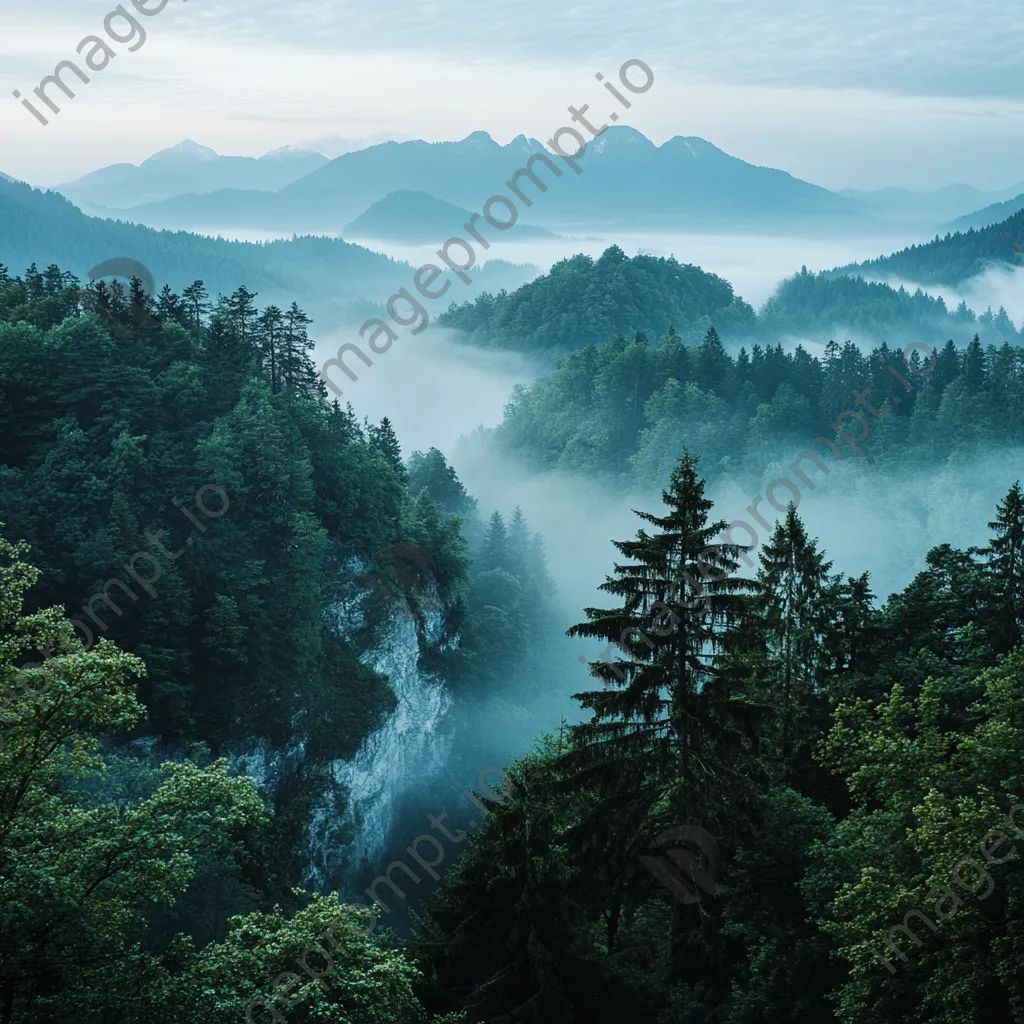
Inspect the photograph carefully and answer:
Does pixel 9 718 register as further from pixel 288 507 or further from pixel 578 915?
pixel 288 507

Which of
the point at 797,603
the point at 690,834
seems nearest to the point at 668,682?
the point at 690,834

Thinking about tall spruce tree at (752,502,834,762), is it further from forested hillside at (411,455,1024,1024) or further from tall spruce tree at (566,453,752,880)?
tall spruce tree at (566,453,752,880)

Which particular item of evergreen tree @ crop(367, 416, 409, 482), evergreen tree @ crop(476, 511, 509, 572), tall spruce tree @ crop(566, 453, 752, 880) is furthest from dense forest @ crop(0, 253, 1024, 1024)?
evergreen tree @ crop(476, 511, 509, 572)

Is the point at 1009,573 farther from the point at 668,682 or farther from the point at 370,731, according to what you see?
the point at 370,731

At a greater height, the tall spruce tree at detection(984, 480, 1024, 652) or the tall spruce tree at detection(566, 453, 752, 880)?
the tall spruce tree at detection(984, 480, 1024, 652)

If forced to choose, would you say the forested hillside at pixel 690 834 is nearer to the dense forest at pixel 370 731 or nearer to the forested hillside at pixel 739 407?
the dense forest at pixel 370 731

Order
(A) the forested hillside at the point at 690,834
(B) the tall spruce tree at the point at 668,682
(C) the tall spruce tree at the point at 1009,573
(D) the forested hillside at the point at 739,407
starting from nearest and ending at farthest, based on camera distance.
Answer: (A) the forested hillside at the point at 690,834 < (B) the tall spruce tree at the point at 668,682 < (C) the tall spruce tree at the point at 1009,573 < (D) the forested hillside at the point at 739,407

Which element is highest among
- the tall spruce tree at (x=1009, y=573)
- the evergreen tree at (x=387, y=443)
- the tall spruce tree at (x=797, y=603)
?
the evergreen tree at (x=387, y=443)

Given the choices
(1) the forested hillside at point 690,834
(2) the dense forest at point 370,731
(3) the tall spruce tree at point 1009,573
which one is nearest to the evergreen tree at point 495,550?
(2) the dense forest at point 370,731
